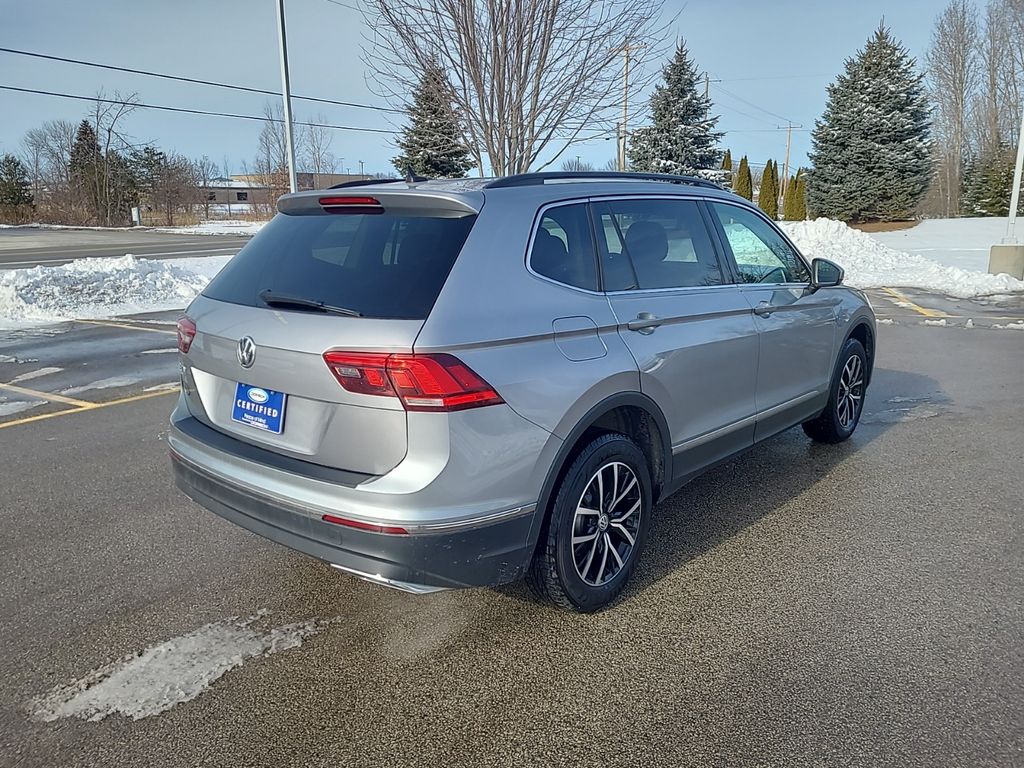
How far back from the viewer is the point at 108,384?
7.67 meters

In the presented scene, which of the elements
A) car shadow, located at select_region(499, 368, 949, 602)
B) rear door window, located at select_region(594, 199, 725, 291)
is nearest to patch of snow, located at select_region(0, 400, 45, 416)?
car shadow, located at select_region(499, 368, 949, 602)

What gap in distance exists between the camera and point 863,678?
9.25 ft

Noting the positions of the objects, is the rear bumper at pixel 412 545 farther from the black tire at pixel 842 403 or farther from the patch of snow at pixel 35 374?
the patch of snow at pixel 35 374

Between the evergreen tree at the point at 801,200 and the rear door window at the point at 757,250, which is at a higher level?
the evergreen tree at the point at 801,200

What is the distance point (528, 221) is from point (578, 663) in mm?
1766

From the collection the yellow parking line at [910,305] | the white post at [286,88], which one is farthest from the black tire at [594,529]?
the white post at [286,88]

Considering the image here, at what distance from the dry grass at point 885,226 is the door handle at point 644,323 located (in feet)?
111

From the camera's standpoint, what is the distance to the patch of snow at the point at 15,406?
6.59m

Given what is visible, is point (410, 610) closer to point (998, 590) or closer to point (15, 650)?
point (15, 650)

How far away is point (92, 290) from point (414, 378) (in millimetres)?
13246

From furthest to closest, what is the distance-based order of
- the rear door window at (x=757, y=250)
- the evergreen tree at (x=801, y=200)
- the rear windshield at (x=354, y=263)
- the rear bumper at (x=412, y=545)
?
the evergreen tree at (x=801, y=200), the rear door window at (x=757, y=250), the rear windshield at (x=354, y=263), the rear bumper at (x=412, y=545)

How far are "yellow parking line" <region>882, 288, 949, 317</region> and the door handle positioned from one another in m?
11.0

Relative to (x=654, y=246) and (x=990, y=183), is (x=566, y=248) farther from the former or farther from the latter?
(x=990, y=183)

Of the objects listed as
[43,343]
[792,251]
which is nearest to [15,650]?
[792,251]
